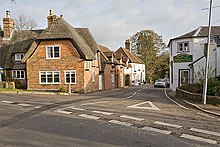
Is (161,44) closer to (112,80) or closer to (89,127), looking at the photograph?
(112,80)

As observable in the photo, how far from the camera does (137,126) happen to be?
941 cm

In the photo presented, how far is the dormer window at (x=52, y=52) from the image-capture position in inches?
1175

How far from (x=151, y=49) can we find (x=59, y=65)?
40794 millimetres

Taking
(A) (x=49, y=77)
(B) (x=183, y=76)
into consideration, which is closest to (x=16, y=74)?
(A) (x=49, y=77)

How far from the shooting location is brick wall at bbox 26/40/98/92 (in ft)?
95.4

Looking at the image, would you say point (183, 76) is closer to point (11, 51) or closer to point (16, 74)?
point (16, 74)

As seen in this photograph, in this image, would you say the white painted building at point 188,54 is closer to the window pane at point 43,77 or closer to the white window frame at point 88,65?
the white window frame at point 88,65

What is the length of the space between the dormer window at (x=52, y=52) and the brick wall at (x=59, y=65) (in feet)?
1.18

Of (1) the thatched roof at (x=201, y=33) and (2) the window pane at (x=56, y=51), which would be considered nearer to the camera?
(1) the thatched roof at (x=201, y=33)

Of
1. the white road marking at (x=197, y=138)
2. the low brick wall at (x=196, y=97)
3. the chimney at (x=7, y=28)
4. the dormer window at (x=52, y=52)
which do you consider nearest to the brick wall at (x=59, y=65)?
the dormer window at (x=52, y=52)

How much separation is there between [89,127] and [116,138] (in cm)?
180

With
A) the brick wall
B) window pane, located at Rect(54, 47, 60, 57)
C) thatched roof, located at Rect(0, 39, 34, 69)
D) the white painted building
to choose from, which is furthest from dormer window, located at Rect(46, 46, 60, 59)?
the white painted building

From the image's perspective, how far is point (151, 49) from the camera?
66.7m

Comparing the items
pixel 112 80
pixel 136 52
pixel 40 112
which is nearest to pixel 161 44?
pixel 136 52
